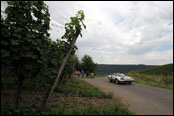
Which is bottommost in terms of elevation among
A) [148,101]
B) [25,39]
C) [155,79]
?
[155,79]

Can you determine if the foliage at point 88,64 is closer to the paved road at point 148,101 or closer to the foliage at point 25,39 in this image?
the paved road at point 148,101

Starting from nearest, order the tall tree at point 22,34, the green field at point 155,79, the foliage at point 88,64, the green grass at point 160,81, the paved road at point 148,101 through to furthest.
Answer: the tall tree at point 22,34 → the paved road at point 148,101 → the green grass at point 160,81 → the green field at point 155,79 → the foliage at point 88,64

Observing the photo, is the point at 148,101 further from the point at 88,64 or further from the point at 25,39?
the point at 88,64

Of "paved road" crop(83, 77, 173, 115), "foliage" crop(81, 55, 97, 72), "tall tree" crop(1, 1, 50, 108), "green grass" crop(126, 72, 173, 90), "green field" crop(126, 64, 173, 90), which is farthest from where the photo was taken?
"foliage" crop(81, 55, 97, 72)

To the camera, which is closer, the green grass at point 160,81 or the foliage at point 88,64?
the green grass at point 160,81

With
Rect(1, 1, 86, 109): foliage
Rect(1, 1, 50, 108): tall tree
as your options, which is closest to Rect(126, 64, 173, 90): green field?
Rect(1, 1, 86, 109): foliage

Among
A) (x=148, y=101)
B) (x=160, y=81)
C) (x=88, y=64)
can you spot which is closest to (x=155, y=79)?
(x=160, y=81)

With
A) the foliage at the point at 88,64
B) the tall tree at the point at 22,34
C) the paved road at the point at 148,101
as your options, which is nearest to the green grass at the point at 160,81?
the paved road at the point at 148,101

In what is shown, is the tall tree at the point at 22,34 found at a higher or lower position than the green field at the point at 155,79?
higher

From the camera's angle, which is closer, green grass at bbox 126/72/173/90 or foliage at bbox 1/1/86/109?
foliage at bbox 1/1/86/109

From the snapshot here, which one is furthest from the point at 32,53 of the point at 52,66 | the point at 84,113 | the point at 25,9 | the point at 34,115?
the point at 84,113

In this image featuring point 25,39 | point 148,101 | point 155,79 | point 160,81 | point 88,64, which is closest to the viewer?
point 25,39

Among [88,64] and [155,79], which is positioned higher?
[88,64]

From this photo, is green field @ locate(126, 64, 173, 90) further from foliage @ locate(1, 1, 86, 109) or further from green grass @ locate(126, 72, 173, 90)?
foliage @ locate(1, 1, 86, 109)
